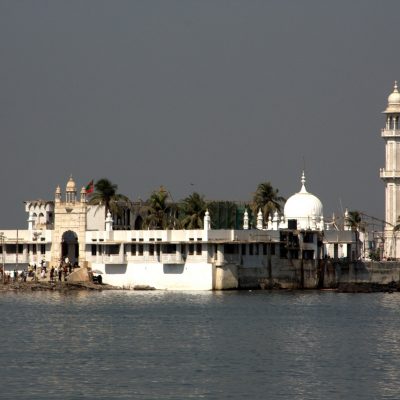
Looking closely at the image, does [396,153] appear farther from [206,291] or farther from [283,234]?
[206,291]

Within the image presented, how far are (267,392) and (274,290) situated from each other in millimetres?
66647

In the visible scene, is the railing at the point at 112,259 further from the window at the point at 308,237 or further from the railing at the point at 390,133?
the railing at the point at 390,133

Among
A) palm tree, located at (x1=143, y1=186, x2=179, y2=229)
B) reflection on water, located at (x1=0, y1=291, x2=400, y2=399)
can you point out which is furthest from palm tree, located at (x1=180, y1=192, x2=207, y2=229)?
reflection on water, located at (x1=0, y1=291, x2=400, y2=399)

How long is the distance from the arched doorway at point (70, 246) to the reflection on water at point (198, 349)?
59.7 ft

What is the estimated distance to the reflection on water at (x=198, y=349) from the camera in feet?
195

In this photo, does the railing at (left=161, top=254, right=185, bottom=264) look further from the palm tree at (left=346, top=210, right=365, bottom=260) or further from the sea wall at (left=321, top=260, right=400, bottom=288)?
the palm tree at (left=346, top=210, right=365, bottom=260)

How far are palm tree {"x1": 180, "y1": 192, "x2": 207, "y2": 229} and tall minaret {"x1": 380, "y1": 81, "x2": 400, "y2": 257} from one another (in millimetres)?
Answer: 25317

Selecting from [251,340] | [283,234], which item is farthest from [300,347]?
[283,234]

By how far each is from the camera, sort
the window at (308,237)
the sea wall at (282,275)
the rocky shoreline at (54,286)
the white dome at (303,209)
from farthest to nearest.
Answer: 1. the white dome at (303,209)
2. the window at (308,237)
3. the sea wall at (282,275)
4. the rocky shoreline at (54,286)

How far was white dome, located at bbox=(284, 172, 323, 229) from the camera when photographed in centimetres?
13462

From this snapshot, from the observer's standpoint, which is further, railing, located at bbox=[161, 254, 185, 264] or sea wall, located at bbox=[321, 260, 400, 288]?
sea wall, located at bbox=[321, 260, 400, 288]

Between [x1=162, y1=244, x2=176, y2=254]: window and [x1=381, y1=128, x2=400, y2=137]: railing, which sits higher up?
Answer: [x1=381, y1=128, x2=400, y2=137]: railing

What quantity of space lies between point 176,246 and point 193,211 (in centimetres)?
785

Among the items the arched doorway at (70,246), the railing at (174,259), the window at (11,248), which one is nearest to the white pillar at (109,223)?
the railing at (174,259)
